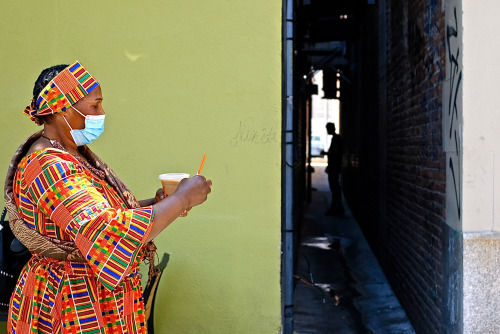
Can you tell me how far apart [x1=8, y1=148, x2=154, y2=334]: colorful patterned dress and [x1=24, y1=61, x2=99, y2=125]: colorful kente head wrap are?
0.16 metres

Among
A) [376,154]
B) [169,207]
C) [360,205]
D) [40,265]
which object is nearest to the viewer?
[169,207]

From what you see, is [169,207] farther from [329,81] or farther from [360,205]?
[329,81]

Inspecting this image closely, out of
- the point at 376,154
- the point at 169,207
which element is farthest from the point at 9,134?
the point at 376,154

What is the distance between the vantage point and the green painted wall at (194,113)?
379 centimetres

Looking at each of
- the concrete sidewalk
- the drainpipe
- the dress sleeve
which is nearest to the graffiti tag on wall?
the drainpipe

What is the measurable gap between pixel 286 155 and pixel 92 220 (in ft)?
7.86

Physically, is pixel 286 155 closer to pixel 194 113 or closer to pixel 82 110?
pixel 194 113

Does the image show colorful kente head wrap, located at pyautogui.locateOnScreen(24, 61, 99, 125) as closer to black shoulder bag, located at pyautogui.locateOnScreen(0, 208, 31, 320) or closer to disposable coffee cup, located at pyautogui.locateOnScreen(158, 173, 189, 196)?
disposable coffee cup, located at pyautogui.locateOnScreen(158, 173, 189, 196)

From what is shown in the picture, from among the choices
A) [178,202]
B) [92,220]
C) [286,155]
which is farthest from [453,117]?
[92,220]

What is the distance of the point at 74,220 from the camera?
1.82 metres

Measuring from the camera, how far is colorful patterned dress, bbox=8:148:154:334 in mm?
1823

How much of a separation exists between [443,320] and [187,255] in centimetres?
182

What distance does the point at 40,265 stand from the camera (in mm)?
2107

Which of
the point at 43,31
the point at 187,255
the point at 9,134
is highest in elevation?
the point at 43,31
